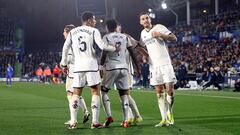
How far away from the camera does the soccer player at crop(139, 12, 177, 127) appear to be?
10062 mm

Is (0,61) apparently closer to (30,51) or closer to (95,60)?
(30,51)

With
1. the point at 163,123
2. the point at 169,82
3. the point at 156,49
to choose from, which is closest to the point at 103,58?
the point at 156,49

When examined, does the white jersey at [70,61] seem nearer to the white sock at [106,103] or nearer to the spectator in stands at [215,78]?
the white sock at [106,103]

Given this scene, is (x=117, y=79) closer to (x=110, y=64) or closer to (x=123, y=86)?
(x=123, y=86)

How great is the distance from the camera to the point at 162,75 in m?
10.2

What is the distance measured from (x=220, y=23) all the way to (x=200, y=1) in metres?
15.6

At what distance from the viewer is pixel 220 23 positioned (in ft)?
156

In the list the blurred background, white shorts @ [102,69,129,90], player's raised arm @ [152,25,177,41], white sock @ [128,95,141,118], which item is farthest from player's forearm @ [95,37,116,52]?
the blurred background

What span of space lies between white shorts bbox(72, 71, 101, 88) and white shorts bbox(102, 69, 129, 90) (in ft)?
1.51

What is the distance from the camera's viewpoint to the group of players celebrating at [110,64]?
31.2 ft

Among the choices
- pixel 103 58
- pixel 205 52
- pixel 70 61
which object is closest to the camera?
pixel 103 58

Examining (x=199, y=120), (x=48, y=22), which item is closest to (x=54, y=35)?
(x=48, y=22)

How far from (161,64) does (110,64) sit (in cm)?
117

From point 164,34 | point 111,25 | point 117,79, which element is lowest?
point 117,79
